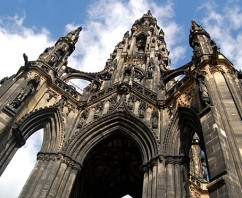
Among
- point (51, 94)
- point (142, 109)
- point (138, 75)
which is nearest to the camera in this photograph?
point (142, 109)

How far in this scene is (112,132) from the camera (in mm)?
11812

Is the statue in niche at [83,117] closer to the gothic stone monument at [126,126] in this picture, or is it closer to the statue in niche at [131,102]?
the gothic stone monument at [126,126]

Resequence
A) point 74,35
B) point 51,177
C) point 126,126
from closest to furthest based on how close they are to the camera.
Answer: point 51,177 < point 126,126 < point 74,35

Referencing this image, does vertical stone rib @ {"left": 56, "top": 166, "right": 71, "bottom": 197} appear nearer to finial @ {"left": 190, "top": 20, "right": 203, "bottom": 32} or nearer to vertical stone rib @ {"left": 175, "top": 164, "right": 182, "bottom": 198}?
vertical stone rib @ {"left": 175, "top": 164, "right": 182, "bottom": 198}

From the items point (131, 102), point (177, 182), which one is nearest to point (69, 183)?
point (177, 182)

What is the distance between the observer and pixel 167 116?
11828 mm

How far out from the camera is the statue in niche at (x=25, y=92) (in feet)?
34.7

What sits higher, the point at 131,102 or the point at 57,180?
the point at 131,102

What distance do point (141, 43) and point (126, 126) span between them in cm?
1296

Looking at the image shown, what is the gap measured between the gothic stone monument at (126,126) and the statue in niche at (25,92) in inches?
1.4

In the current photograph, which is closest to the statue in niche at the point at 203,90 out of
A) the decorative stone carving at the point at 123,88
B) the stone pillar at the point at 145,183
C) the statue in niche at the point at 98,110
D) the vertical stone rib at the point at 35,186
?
the stone pillar at the point at 145,183

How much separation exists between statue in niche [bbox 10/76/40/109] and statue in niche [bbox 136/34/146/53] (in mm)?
11313

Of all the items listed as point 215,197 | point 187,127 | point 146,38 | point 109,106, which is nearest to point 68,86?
point 109,106

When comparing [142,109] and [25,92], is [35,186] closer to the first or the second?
[25,92]
